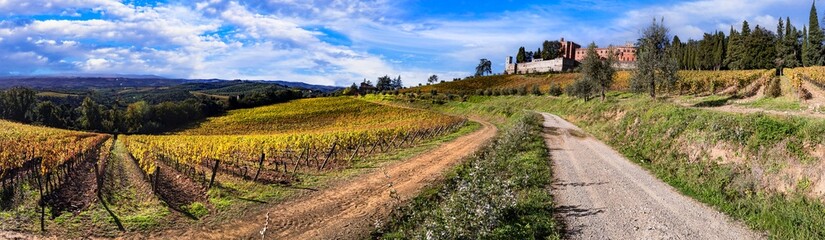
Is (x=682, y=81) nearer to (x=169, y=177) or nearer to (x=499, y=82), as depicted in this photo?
(x=169, y=177)

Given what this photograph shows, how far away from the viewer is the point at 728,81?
165 feet

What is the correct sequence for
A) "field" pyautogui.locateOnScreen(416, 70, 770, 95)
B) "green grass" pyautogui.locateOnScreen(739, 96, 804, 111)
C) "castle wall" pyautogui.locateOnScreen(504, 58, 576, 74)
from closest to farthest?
"green grass" pyautogui.locateOnScreen(739, 96, 804, 111)
"field" pyautogui.locateOnScreen(416, 70, 770, 95)
"castle wall" pyautogui.locateOnScreen(504, 58, 576, 74)

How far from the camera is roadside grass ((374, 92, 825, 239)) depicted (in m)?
12.4

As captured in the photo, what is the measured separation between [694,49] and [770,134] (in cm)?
10285

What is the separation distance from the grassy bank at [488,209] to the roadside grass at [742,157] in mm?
5234

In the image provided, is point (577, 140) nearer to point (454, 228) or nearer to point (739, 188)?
point (739, 188)

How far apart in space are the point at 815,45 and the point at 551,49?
285 feet

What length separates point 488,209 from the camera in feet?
41.2

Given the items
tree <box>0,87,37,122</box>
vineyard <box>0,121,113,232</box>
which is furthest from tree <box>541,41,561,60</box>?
vineyard <box>0,121,113,232</box>

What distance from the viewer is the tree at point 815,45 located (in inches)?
2867

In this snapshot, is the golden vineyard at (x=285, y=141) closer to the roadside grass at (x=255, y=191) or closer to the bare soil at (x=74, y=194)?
the roadside grass at (x=255, y=191)

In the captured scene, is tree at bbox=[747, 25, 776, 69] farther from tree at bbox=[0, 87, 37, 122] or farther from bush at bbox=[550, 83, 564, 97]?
tree at bbox=[0, 87, 37, 122]

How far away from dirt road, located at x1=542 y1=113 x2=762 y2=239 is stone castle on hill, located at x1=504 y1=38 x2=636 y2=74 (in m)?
122

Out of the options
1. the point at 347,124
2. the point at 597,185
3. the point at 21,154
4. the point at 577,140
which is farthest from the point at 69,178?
the point at 347,124
